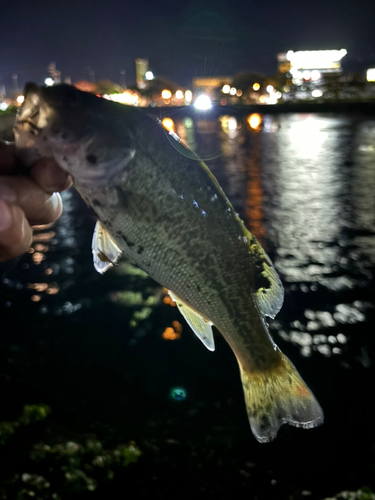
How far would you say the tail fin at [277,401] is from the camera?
2.38 meters

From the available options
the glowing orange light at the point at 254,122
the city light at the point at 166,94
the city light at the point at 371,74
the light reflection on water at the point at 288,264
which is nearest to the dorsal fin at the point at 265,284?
the light reflection on water at the point at 288,264

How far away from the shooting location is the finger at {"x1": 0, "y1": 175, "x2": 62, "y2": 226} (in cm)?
203

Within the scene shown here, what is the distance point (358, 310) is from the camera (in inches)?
213

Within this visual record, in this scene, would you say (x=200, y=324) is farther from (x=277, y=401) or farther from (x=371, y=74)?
(x=371, y=74)

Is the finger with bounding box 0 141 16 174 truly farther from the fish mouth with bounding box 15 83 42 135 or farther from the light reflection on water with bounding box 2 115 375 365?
the light reflection on water with bounding box 2 115 375 365

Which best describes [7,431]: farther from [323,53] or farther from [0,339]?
[323,53]

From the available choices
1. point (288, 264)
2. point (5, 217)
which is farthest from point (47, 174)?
point (288, 264)

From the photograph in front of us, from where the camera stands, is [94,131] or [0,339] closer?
[94,131]

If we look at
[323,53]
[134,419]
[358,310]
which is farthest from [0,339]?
[323,53]

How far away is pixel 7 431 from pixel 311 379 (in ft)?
10.1

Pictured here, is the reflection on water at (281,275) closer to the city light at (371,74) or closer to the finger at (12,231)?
the finger at (12,231)

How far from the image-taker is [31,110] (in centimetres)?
204

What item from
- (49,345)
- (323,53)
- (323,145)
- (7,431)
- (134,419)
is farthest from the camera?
(323,53)

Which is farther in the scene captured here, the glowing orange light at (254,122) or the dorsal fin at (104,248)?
the glowing orange light at (254,122)
